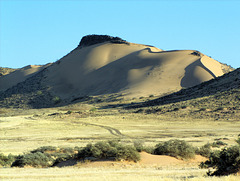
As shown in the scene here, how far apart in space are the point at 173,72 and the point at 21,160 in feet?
265

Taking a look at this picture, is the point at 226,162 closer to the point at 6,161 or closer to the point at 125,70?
the point at 6,161

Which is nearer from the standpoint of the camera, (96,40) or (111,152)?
(111,152)

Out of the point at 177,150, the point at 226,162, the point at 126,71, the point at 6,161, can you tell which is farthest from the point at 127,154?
the point at 126,71

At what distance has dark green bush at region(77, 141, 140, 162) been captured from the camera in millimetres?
17047

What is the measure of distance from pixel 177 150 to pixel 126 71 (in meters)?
84.9

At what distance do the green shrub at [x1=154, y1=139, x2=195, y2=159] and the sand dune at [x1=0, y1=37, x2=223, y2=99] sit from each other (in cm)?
6444

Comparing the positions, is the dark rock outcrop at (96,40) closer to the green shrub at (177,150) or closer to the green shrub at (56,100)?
the green shrub at (56,100)

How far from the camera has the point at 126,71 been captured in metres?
103

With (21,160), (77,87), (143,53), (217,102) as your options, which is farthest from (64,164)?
(143,53)

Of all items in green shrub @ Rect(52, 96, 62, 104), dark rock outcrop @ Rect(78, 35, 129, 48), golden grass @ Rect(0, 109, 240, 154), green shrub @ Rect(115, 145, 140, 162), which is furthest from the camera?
dark rock outcrop @ Rect(78, 35, 129, 48)

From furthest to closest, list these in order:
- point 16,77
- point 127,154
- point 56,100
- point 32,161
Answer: point 16,77, point 56,100, point 32,161, point 127,154

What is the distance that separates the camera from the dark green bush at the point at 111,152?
17.0 m

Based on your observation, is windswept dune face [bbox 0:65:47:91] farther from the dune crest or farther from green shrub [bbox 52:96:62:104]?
green shrub [bbox 52:96:62:104]

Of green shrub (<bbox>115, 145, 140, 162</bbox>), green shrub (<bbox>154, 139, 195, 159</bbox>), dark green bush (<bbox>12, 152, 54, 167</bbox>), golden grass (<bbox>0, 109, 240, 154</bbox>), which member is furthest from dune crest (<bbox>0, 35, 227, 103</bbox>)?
green shrub (<bbox>115, 145, 140, 162</bbox>)
